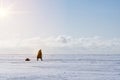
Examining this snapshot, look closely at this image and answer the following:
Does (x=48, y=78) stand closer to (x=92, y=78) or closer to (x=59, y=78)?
(x=59, y=78)

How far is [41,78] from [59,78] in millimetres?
1486

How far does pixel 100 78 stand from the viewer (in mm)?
25219

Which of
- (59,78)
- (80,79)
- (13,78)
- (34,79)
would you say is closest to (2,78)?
(13,78)

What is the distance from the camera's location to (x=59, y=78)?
986 inches

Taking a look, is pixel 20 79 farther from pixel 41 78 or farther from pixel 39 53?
pixel 39 53

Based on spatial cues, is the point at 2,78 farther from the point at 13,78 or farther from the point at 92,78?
the point at 92,78

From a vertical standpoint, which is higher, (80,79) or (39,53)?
(39,53)

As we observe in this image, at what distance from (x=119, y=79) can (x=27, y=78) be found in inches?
294

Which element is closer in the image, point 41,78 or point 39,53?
point 41,78

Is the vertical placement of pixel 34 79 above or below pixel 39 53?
below

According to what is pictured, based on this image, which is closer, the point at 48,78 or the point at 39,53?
the point at 48,78

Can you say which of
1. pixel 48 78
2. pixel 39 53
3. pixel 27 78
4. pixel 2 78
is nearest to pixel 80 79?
pixel 48 78

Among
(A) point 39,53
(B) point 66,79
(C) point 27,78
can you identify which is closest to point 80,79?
(B) point 66,79

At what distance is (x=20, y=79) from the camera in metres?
24.4
